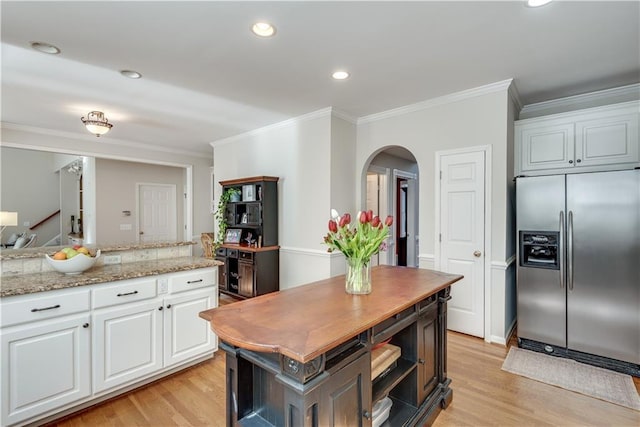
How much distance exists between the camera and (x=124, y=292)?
7.35 feet

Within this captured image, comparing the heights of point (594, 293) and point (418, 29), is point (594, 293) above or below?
below

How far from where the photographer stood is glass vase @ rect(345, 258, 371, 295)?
5.82 ft

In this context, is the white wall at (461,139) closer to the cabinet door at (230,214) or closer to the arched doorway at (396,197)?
the arched doorway at (396,197)

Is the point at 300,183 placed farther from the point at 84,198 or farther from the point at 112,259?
the point at 84,198

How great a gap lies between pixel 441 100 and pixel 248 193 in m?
3.01

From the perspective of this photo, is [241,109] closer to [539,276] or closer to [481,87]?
[481,87]

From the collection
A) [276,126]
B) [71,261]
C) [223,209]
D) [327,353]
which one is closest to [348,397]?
[327,353]

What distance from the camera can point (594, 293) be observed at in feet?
9.03

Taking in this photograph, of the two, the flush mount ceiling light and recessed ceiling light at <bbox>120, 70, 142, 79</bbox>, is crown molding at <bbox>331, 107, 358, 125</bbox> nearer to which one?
recessed ceiling light at <bbox>120, 70, 142, 79</bbox>

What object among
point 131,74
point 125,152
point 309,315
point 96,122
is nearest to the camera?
point 309,315

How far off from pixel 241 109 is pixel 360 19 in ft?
7.73

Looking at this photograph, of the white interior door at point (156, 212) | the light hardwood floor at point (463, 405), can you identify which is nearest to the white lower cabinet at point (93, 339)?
the light hardwood floor at point (463, 405)

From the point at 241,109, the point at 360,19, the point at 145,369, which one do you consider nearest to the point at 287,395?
the point at 145,369

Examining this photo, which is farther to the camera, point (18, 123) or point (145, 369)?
point (18, 123)
